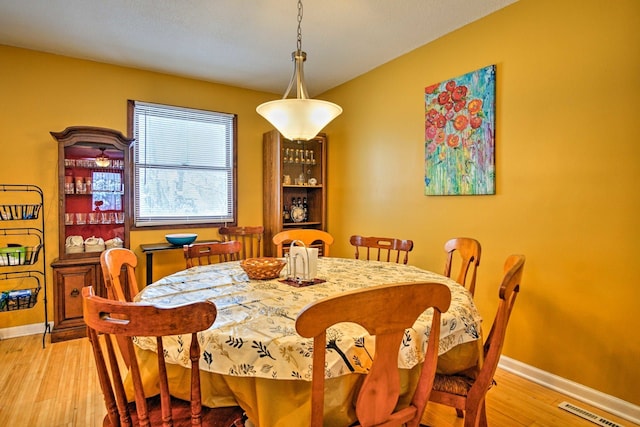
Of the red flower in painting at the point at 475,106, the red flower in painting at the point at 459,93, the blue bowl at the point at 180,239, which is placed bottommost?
the blue bowl at the point at 180,239

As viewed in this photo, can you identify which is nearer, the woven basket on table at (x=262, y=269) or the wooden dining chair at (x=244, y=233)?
the woven basket on table at (x=262, y=269)

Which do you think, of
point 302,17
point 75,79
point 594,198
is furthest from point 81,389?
point 594,198

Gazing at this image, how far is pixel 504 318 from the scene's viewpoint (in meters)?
1.26

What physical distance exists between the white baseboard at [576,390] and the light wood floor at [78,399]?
37mm

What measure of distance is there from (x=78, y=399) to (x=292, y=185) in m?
2.66

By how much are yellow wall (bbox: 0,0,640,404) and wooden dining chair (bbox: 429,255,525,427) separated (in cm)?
114

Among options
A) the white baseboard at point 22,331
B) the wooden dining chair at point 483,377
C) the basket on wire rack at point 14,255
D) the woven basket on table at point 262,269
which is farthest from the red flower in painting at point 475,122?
the white baseboard at point 22,331

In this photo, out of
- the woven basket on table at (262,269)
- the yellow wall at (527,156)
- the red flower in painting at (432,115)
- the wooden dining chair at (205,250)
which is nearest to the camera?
the woven basket on table at (262,269)

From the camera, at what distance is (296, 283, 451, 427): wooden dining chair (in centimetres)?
86

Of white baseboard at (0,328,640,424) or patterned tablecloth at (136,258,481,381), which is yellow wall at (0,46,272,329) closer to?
patterned tablecloth at (136,258,481,381)

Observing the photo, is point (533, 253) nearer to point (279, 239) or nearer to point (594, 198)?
point (594, 198)

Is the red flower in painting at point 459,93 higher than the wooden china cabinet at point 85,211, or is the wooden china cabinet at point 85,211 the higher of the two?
the red flower in painting at point 459,93

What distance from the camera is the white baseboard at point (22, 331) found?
3.12m

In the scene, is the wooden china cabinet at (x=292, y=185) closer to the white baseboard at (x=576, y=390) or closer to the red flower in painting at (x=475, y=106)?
the red flower in painting at (x=475, y=106)
